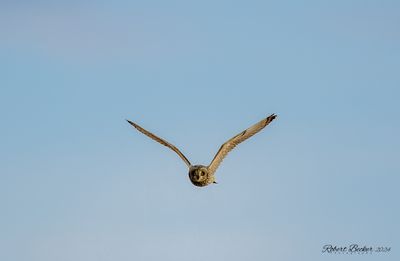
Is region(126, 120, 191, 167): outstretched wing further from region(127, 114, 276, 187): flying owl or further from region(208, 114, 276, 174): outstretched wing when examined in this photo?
region(208, 114, 276, 174): outstretched wing

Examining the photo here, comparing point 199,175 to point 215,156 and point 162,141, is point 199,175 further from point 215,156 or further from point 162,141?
point 162,141

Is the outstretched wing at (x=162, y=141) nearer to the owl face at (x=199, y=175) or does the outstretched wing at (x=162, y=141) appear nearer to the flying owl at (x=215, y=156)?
the flying owl at (x=215, y=156)

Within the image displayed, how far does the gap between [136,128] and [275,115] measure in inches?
285

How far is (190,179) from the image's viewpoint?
Answer: 94688 millimetres

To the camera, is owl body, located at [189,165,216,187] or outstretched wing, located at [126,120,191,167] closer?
owl body, located at [189,165,216,187]

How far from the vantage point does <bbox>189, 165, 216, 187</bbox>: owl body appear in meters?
94.2

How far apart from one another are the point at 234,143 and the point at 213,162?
1316 mm

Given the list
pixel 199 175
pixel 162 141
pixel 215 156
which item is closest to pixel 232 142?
pixel 215 156

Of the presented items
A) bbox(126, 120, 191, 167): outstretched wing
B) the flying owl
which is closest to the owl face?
the flying owl

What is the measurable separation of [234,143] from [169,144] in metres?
3.02

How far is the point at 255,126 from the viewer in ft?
309

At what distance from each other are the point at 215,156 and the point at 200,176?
1443mm

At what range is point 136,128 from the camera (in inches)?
3792

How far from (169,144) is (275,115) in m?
5.39
